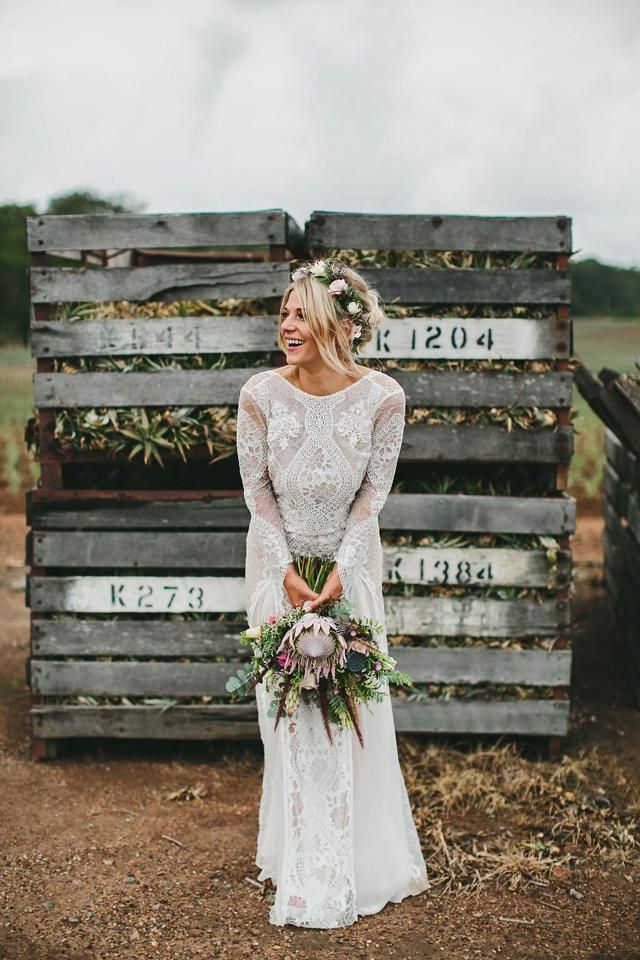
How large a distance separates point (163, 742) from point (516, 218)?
3.59 m

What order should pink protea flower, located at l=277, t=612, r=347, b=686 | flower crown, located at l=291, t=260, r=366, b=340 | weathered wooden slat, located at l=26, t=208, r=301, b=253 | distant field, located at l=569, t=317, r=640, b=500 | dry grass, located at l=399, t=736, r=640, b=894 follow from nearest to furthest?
pink protea flower, located at l=277, t=612, r=347, b=686
flower crown, located at l=291, t=260, r=366, b=340
dry grass, located at l=399, t=736, r=640, b=894
weathered wooden slat, located at l=26, t=208, r=301, b=253
distant field, located at l=569, t=317, r=640, b=500

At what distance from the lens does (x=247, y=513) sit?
16.4 feet

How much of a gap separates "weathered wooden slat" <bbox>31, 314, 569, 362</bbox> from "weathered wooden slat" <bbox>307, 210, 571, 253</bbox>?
38 centimetres

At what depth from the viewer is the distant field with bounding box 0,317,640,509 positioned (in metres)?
13.2

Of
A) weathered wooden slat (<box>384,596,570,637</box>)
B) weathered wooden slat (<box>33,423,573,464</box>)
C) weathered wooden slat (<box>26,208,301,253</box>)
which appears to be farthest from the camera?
weathered wooden slat (<box>384,596,570,637</box>)

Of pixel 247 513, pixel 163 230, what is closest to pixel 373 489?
pixel 247 513

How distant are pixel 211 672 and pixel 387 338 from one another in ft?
6.74

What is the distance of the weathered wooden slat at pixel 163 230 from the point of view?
4.77 metres

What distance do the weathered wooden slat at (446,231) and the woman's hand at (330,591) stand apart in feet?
6.80

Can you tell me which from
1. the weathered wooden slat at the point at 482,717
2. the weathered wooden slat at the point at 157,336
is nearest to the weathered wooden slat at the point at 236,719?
→ the weathered wooden slat at the point at 482,717

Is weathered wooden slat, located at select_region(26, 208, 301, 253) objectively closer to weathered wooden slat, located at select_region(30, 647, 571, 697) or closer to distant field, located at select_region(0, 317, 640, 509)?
distant field, located at select_region(0, 317, 640, 509)

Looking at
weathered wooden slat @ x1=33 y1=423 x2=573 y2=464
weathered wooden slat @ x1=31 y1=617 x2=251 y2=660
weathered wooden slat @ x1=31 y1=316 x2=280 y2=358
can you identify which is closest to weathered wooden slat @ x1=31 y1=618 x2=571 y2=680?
weathered wooden slat @ x1=31 y1=617 x2=251 y2=660

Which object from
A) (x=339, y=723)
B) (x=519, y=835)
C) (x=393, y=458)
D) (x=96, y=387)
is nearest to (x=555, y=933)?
(x=519, y=835)

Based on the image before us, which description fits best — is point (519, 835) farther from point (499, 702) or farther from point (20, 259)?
point (20, 259)
